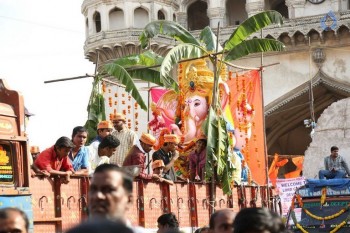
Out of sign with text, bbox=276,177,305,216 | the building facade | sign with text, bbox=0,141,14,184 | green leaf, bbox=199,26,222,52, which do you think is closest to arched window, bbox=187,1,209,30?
the building facade

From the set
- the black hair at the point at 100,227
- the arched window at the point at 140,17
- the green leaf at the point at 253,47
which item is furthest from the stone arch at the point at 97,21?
the black hair at the point at 100,227

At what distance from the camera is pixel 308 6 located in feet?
97.9

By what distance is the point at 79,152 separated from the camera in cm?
946

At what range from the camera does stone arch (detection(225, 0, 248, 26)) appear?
32.7 metres

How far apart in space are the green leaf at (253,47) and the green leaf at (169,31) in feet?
3.34

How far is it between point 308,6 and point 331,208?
1851 centimetres

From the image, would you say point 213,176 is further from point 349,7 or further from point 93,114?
point 349,7

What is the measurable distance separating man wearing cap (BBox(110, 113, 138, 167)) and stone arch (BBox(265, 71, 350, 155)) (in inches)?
698

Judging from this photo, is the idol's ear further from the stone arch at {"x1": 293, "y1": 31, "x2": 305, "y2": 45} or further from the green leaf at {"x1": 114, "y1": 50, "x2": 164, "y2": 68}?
the stone arch at {"x1": 293, "y1": 31, "x2": 305, "y2": 45}

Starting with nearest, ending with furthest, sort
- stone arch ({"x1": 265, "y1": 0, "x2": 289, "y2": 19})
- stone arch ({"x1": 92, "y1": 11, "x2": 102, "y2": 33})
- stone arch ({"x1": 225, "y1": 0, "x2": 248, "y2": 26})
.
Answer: stone arch ({"x1": 92, "y1": 11, "x2": 102, "y2": 33})
stone arch ({"x1": 265, "y1": 0, "x2": 289, "y2": 19})
stone arch ({"x1": 225, "y1": 0, "x2": 248, "y2": 26})

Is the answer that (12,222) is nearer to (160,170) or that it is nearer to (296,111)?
(160,170)

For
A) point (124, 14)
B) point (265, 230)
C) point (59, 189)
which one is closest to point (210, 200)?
point (59, 189)

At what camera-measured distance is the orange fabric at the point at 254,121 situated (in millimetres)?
15914

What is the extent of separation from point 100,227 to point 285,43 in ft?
90.8
